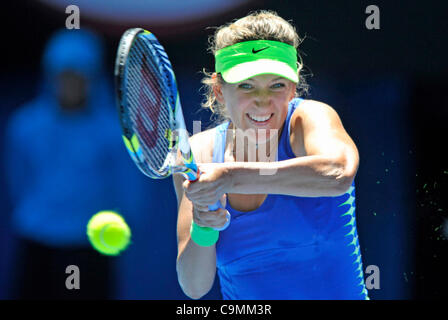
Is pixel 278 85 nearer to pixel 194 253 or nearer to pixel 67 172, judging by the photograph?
pixel 194 253

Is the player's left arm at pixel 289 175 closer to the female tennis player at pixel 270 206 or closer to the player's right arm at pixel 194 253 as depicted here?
the female tennis player at pixel 270 206

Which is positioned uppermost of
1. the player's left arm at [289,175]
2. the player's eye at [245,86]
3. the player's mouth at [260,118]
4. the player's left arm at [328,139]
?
the player's eye at [245,86]

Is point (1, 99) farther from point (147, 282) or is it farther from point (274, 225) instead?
point (274, 225)

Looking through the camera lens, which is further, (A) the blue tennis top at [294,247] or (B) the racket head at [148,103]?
(A) the blue tennis top at [294,247]

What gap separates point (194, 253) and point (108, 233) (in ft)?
4.18

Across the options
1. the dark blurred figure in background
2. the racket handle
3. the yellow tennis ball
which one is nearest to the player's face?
the racket handle

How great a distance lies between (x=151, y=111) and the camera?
1775 millimetres

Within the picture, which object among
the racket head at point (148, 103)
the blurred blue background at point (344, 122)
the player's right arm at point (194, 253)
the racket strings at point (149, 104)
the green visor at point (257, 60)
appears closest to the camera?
the racket head at point (148, 103)

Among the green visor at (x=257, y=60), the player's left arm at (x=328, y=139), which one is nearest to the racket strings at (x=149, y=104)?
the green visor at (x=257, y=60)

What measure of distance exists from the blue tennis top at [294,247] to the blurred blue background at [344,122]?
1.12m

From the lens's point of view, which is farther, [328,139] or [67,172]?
[67,172]

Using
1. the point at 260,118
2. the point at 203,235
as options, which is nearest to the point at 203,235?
the point at 203,235

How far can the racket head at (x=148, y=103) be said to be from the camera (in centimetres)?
147
